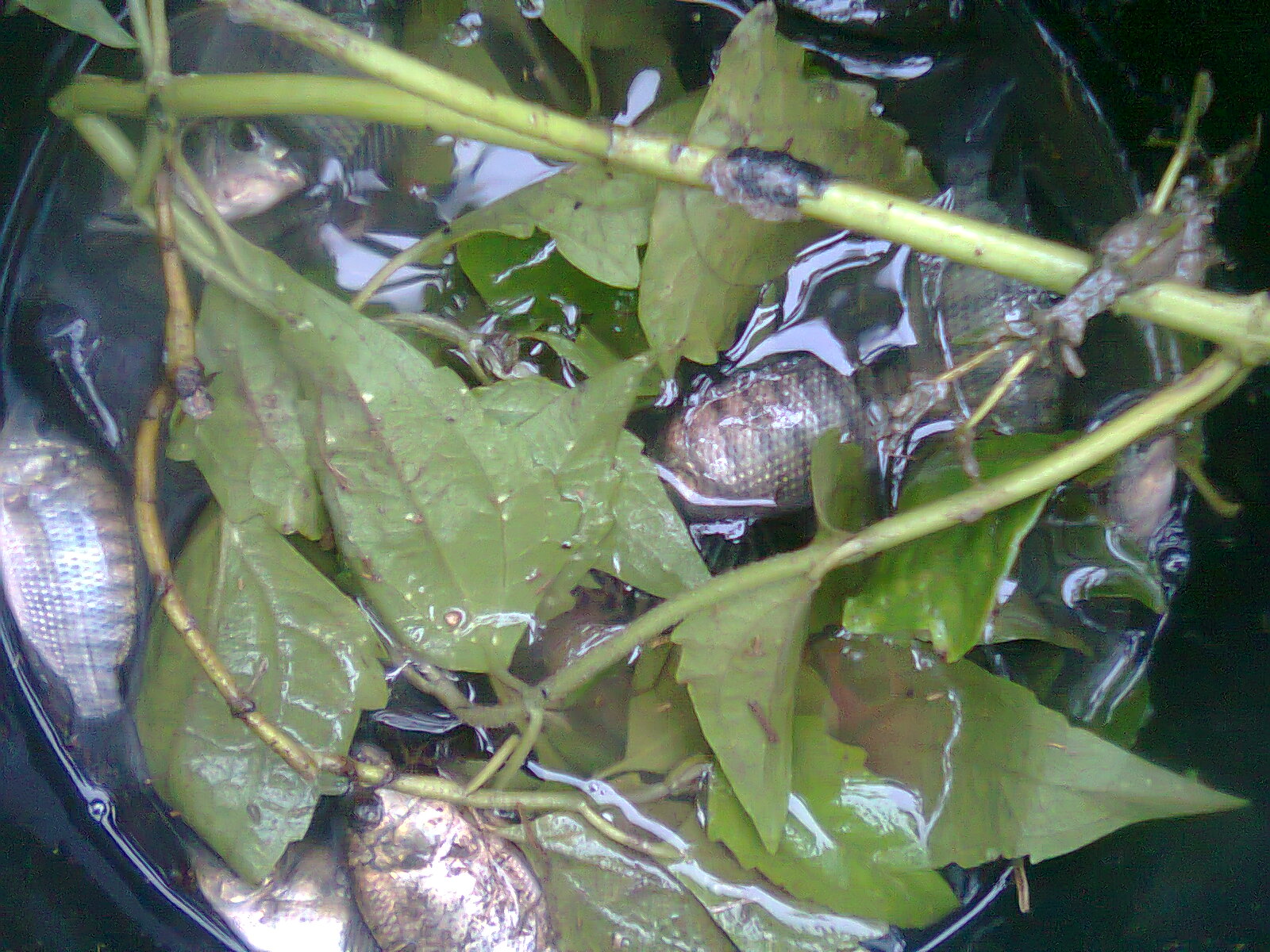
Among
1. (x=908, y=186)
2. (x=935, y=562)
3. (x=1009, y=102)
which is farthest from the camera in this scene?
(x=1009, y=102)

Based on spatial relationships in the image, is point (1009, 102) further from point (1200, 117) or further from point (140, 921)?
point (140, 921)

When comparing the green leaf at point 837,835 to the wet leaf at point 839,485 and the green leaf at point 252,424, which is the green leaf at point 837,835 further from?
the green leaf at point 252,424

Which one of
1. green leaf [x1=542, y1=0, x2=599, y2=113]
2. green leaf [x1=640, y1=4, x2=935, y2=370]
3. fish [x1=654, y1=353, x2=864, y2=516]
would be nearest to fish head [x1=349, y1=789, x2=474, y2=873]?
fish [x1=654, y1=353, x2=864, y2=516]

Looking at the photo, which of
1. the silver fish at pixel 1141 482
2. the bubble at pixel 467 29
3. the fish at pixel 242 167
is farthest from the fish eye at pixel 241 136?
the silver fish at pixel 1141 482

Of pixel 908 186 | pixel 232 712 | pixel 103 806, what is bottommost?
pixel 103 806

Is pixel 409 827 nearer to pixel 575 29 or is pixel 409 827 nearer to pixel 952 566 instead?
pixel 952 566

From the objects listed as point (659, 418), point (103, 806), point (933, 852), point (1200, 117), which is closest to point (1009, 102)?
point (1200, 117)

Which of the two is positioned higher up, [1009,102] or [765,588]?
[1009,102]
